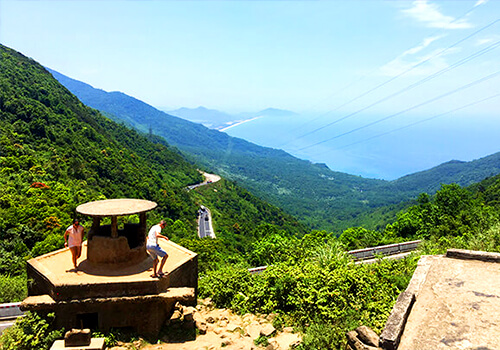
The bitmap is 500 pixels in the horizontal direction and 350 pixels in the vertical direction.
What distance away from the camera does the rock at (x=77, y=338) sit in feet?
25.3

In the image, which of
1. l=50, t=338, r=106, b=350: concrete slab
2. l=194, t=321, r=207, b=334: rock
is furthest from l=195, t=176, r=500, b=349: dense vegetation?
l=50, t=338, r=106, b=350: concrete slab

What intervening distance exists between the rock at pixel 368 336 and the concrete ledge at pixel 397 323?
0.48 metres

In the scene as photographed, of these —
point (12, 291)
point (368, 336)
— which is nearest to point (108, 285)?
point (368, 336)

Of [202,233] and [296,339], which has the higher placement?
[296,339]

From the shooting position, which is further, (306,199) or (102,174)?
(306,199)

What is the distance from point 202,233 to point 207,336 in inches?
1963

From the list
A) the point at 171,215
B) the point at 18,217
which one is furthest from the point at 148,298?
the point at 171,215

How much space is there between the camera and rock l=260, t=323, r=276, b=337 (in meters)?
8.68

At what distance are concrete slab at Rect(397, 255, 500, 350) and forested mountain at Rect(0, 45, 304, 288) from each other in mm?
20442

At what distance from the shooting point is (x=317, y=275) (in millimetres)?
10625

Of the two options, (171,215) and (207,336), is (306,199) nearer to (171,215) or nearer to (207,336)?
(171,215)

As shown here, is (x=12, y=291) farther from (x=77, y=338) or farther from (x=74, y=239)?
(x=77, y=338)

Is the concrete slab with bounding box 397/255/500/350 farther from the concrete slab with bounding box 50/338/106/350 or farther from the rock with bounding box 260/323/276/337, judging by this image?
the concrete slab with bounding box 50/338/106/350

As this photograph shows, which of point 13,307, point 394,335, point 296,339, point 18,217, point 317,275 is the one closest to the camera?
point 394,335
